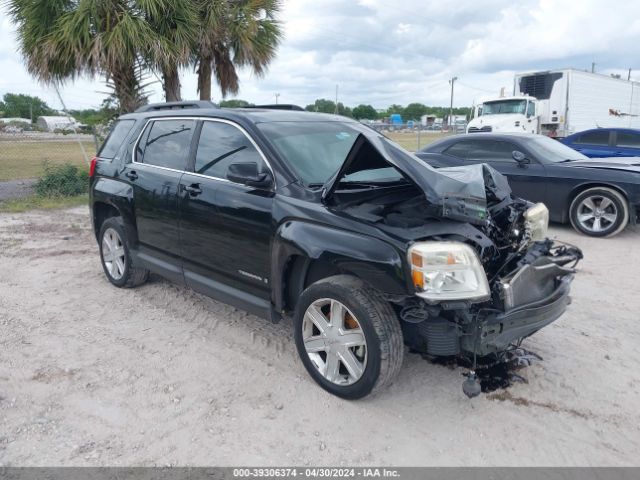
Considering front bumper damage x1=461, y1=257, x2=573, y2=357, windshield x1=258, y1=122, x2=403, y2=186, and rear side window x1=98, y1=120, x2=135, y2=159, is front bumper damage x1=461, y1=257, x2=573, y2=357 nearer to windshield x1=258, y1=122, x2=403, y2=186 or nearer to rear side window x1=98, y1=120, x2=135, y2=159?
windshield x1=258, y1=122, x2=403, y2=186

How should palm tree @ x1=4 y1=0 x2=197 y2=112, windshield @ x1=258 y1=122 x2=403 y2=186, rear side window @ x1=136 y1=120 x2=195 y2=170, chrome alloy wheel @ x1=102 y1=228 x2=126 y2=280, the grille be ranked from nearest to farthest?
1. windshield @ x1=258 y1=122 x2=403 y2=186
2. rear side window @ x1=136 y1=120 x2=195 y2=170
3. chrome alloy wheel @ x1=102 y1=228 x2=126 y2=280
4. palm tree @ x1=4 y1=0 x2=197 y2=112
5. the grille

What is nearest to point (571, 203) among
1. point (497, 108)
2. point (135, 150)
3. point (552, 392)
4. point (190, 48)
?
point (552, 392)

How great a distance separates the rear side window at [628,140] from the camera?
11.3 m

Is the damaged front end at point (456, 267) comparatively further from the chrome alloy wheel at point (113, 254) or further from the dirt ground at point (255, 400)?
the chrome alloy wheel at point (113, 254)

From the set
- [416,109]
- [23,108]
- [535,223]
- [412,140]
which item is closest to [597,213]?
[535,223]

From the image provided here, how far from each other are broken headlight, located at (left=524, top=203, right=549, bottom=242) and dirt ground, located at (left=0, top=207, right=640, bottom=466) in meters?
0.89

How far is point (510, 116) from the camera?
1727 cm

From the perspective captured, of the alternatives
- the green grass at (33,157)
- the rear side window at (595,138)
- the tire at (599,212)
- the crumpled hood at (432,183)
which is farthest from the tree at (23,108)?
the crumpled hood at (432,183)

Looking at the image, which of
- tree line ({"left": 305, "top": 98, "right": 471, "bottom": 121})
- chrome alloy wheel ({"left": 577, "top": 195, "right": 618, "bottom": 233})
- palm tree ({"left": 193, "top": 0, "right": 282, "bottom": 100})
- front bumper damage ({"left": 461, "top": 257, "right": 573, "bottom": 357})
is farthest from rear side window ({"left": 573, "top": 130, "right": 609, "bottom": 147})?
tree line ({"left": 305, "top": 98, "right": 471, "bottom": 121})

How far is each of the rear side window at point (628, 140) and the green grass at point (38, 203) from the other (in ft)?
39.0

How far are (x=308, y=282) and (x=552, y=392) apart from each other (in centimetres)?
176

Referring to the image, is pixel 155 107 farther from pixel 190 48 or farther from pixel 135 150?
pixel 190 48

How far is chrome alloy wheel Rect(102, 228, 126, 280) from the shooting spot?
5.24 meters

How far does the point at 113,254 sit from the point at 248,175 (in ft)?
8.66
